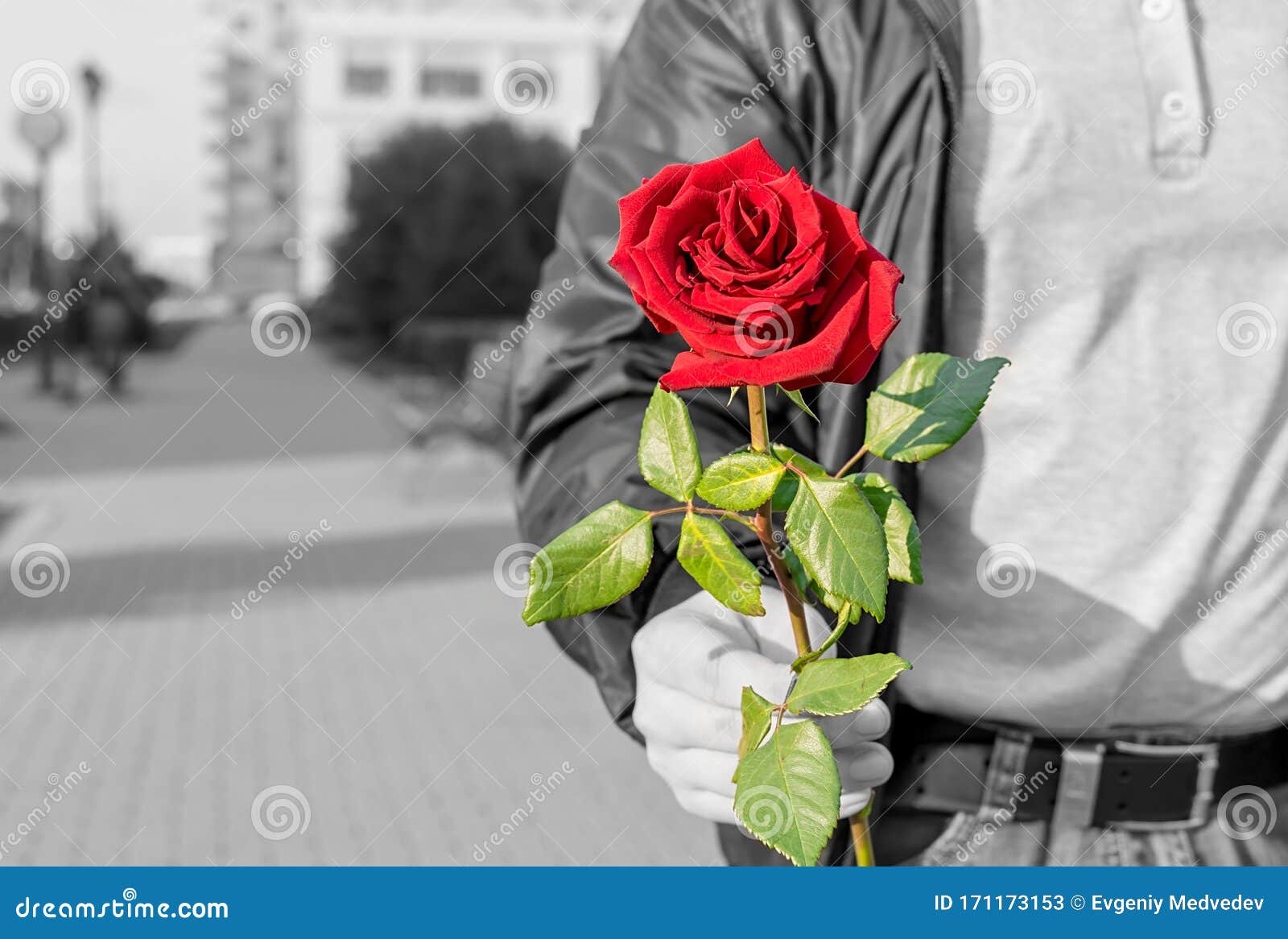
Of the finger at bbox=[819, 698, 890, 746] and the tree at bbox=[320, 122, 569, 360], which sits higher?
the finger at bbox=[819, 698, 890, 746]

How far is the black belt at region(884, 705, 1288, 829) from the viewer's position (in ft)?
5.96

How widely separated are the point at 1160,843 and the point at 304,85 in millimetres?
66010

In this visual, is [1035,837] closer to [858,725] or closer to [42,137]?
[858,725]

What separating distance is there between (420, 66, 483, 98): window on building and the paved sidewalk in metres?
51.8

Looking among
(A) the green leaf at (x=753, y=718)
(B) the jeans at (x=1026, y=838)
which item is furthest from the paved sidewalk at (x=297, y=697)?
(A) the green leaf at (x=753, y=718)

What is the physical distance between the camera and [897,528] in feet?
3.30

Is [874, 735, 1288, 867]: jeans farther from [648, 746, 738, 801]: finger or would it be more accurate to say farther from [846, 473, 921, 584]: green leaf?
[846, 473, 921, 584]: green leaf

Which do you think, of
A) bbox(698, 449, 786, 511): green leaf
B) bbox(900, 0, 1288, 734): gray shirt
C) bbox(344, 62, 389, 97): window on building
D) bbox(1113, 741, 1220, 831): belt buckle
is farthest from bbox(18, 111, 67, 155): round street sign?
bbox(344, 62, 389, 97): window on building

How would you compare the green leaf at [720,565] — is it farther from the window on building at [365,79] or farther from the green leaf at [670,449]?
the window on building at [365,79]

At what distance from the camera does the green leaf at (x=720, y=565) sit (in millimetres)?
977

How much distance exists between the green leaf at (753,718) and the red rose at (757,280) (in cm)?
26

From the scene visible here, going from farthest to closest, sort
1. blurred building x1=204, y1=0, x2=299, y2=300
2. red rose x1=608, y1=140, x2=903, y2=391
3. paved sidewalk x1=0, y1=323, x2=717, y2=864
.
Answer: blurred building x1=204, y1=0, x2=299, y2=300 < paved sidewalk x1=0, y1=323, x2=717, y2=864 < red rose x1=608, y1=140, x2=903, y2=391

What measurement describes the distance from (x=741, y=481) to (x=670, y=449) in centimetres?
7

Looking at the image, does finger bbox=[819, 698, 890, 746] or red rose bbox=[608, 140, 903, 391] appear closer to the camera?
red rose bbox=[608, 140, 903, 391]
